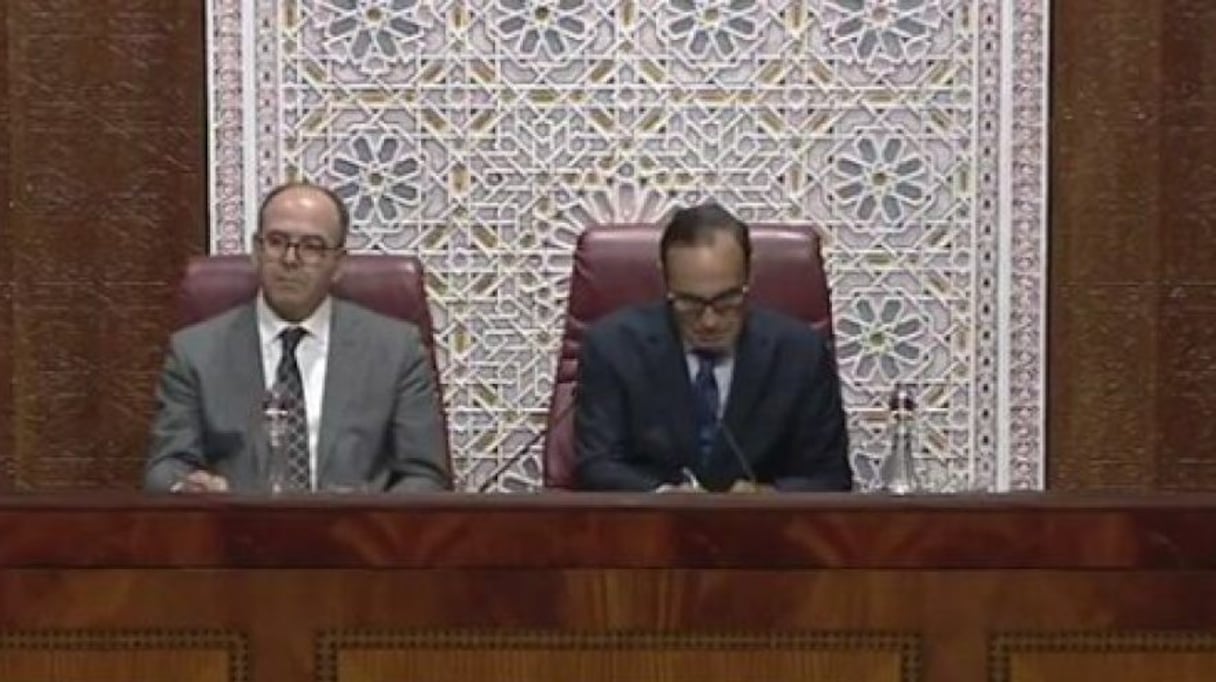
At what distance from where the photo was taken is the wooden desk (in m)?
2.44

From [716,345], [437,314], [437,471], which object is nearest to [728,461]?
[716,345]

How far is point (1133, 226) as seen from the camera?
4.33 metres

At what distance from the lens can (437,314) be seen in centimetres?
437

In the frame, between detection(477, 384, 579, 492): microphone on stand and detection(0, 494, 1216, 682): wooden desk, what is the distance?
4.01 ft

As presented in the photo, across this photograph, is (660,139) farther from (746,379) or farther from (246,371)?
(246,371)

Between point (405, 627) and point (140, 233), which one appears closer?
point (405, 627)

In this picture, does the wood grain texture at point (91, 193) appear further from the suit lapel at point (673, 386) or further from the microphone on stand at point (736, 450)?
the microphone on stand at point (736, 450)

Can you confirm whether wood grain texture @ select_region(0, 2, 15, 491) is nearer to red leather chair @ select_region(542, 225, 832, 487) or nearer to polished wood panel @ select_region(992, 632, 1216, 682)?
red leather chair @ select_region(542, 225, 832, 487)

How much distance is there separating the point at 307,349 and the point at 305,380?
2.0 inches

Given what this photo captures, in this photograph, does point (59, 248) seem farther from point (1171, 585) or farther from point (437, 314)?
point (1171, 585)

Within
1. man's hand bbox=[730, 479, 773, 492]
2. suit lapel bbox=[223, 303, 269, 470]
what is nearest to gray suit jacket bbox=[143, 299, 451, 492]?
suit lapel bbox=[223, 303, 269, 470]

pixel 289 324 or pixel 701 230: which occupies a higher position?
pixel 701 230

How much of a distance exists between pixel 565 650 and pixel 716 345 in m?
1.19

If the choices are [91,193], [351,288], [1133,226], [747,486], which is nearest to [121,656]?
[747,486]
